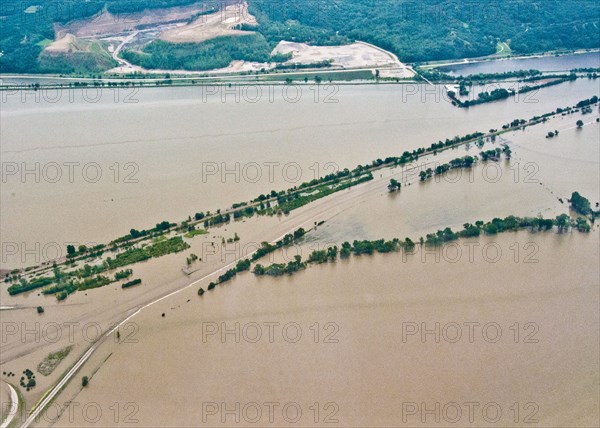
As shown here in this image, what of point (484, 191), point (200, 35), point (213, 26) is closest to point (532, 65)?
point (484, 191)

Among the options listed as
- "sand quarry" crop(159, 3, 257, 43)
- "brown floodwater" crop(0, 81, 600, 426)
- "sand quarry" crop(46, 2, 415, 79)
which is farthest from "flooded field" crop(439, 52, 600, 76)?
"sand quarry" crop(159, 3, 257, 43)

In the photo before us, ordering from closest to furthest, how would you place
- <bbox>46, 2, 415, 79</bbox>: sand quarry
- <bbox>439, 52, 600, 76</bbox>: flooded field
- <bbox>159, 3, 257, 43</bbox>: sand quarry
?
1. <bbox>46, 2, 415, 79</bbox>: sand quarry
2. <bbox>439, 52, 600, 76</bbox>: flooded field
3. <bbox>159, 3, 257, 43</bbox>: sand quarry

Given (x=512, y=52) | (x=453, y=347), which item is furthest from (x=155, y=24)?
(x=453, y=347)

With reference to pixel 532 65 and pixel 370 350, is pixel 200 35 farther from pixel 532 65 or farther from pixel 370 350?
pixel 370 350

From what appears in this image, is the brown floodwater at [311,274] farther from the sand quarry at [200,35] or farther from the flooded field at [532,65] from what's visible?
the flooded field at [532,65]

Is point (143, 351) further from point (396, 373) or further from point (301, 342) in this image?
point (396, 373)

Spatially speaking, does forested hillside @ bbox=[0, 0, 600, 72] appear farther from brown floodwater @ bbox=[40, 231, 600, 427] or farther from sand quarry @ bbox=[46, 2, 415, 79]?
brown floodwater @ bbox=[40, 231, 600, 427]

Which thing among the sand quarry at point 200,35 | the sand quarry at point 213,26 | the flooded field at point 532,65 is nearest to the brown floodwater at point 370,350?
the sand quarry at point 200,35
